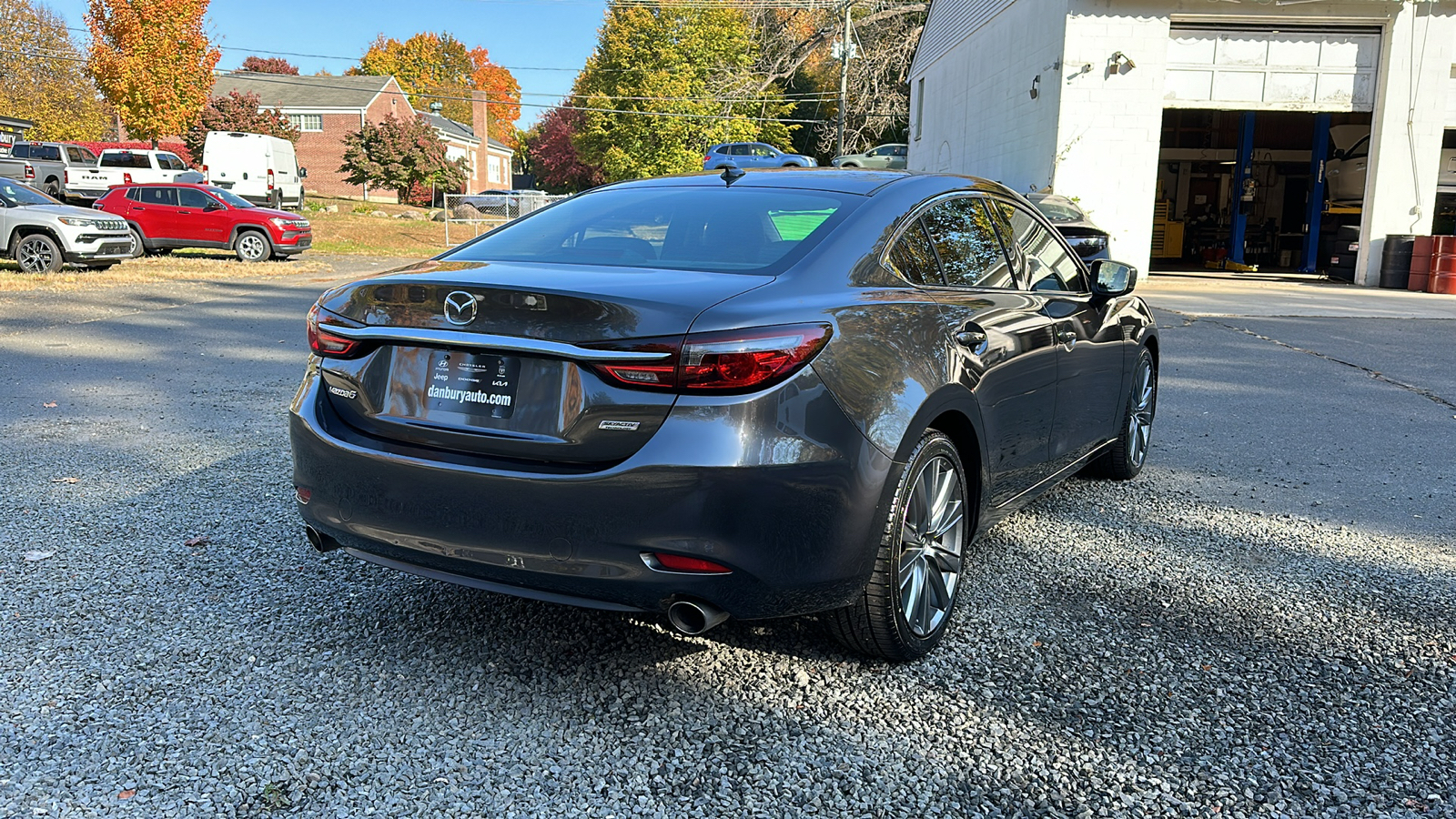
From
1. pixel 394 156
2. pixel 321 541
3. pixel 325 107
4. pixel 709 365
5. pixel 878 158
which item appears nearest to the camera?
pixel 709 365

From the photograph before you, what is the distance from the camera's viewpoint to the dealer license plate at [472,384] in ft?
9.59

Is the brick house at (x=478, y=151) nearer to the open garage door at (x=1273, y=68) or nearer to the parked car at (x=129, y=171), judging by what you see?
the parked car at (x=129, y=171)

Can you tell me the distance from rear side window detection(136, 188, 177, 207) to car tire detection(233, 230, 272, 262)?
1.44 meters

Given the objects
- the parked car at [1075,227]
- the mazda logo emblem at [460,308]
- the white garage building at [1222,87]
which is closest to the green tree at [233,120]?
the white garage building at [1222,87]

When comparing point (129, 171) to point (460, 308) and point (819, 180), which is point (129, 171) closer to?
point (819, 180)

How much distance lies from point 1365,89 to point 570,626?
21.1 m

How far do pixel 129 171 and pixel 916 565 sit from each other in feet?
114

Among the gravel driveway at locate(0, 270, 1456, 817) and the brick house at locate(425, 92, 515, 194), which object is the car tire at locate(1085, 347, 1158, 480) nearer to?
the gravel driveway at locate(0, 270, 1456, 817)

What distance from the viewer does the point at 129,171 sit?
31.9 metres

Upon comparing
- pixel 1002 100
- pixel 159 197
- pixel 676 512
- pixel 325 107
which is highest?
pixel 325 107

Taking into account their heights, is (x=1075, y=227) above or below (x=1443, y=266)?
above

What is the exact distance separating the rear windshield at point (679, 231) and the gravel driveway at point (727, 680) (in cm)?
124

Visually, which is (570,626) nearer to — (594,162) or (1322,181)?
(1322,181)

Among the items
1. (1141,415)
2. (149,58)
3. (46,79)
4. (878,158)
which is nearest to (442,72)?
(46,79)
